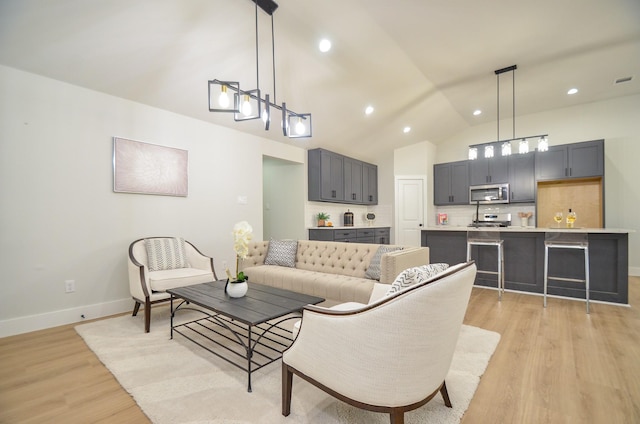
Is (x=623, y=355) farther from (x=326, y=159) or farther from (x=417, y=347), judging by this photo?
(x=326, y=159)

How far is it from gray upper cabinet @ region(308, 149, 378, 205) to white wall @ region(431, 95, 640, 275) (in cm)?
392

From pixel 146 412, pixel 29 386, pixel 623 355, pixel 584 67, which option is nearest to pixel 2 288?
pixel 29 386

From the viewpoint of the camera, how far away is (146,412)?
5.12 ft

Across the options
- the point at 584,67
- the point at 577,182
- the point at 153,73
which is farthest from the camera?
the point at 577,182

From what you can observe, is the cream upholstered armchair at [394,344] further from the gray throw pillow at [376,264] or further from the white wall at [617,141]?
the white wall at [617,141]

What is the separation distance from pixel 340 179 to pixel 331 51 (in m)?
3.05

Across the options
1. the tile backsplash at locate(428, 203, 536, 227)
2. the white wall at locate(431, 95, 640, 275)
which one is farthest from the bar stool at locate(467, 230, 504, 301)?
the white wall at locate(431, 95, 640, 275)

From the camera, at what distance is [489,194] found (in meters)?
6.02

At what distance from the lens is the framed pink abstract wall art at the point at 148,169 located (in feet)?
10.7

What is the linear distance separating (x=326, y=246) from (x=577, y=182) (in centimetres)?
554

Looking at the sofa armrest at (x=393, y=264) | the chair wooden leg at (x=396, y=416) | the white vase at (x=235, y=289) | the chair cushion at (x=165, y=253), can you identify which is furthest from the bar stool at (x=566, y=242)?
the chair cushion at (x=165, y=253)

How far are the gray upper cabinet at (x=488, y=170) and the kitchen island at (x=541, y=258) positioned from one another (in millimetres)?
2306

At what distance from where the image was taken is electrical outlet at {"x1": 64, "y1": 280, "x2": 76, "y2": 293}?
2.92 meters

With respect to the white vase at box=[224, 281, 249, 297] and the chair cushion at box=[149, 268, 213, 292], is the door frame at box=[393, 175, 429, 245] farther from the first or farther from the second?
the white vase at box=[224, 281, 249, 297]
